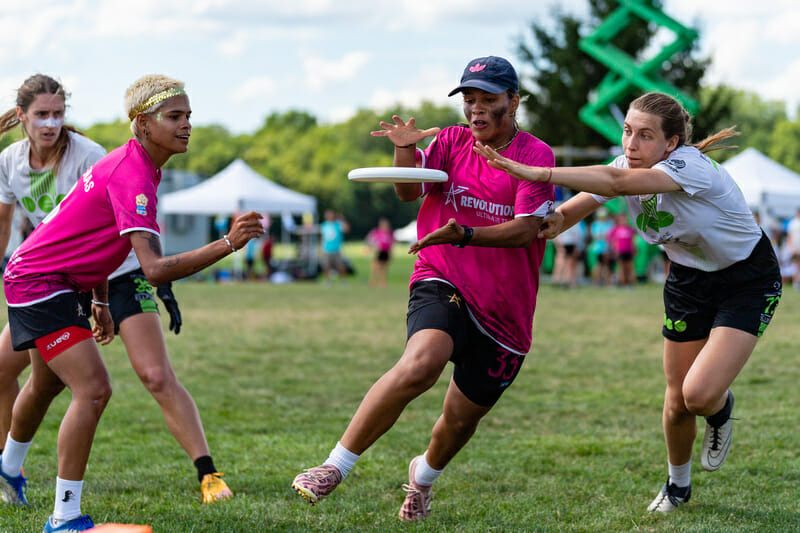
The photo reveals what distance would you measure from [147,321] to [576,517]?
8.25 ft

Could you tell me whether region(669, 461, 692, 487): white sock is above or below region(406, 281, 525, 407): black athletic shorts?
below

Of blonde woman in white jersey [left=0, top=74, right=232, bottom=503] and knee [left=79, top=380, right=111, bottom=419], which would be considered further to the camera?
blonde woman in white jersey [left=0, top=74, right=232, bottom=503]

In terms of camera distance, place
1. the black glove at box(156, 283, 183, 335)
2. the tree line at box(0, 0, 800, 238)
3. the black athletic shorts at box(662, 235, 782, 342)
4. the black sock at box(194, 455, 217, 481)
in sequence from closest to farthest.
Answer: the black athletic shorts at box(662, 235, 782, 342)
the black sock at box(194, 455, 217, 481)
the black glove at box(156, 283, 183, 335)
the tree line at box(0, 0, 800, 238)

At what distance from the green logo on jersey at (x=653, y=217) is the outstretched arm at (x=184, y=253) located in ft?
6.31

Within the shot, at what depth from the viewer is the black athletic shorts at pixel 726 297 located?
4305mm

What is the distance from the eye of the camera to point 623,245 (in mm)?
23266

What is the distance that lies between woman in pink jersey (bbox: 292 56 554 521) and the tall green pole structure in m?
21.2

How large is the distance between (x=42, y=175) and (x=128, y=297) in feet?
2.73

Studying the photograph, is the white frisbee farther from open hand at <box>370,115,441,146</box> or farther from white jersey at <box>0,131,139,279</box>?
white jersey at <box>0,131,139,279</box>

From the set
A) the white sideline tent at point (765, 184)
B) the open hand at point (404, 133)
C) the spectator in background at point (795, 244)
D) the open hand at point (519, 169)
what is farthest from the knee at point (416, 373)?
the spectator in background at point (795, 244)

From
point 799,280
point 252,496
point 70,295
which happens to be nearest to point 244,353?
point 252,496

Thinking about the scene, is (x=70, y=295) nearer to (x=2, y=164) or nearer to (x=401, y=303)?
(x=2, y=164)

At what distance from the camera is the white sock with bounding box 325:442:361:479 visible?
3779 mm

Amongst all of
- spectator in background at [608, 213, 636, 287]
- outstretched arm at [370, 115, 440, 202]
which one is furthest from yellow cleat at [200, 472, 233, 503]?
spectator in background at [608, 213, 636, 287]
